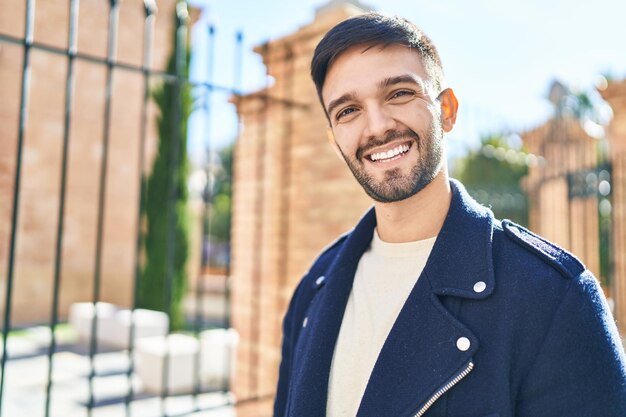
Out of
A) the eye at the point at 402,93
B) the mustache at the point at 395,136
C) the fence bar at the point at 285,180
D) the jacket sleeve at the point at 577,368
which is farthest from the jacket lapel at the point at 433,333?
the fence bar at the point at 285,180

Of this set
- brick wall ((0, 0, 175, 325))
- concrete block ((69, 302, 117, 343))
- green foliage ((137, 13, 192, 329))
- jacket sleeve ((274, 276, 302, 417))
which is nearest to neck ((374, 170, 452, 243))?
jacket sleeve ((274, 276, 302, 417))

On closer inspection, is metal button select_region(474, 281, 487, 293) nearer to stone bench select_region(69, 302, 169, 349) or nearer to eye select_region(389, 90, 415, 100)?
eye select_region(389, 90, 415, 100)

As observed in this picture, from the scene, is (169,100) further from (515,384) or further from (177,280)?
(515,384)

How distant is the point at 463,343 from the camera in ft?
3.79

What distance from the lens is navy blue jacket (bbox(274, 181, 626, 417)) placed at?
41.4 inches

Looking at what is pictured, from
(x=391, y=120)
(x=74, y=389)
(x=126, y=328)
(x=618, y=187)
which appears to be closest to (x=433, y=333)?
(x=391, y=120)

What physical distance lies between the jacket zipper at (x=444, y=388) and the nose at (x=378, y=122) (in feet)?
2.01

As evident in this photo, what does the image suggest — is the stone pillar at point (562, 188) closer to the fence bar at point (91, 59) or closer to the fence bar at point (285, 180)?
the fence bar at point (285, 180)

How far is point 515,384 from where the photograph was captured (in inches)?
43.2

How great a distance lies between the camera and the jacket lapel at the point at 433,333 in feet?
3.83

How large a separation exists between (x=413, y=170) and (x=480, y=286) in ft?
1.11

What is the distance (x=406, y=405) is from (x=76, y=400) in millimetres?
6779

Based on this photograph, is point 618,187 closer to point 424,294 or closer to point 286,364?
point 286,364

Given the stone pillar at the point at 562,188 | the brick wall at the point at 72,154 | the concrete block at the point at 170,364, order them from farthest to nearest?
the brick wall at the point at 72,154, the concrete block at the point at 170,364, the stone pillar at the point at 562,188
